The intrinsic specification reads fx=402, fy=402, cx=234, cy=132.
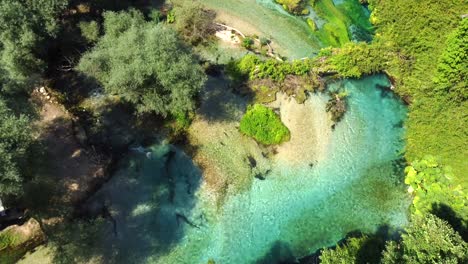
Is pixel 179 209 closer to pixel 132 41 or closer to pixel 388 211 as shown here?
pixel 132 41

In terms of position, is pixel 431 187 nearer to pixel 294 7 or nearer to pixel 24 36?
pixel 294 7

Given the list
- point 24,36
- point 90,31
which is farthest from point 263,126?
point 24,36

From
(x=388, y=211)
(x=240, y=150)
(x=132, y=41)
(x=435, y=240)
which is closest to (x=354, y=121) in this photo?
(x=388, y=211)

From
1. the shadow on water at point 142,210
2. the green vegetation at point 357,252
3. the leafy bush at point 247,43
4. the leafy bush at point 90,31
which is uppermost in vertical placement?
the leafy bush at point 247,43

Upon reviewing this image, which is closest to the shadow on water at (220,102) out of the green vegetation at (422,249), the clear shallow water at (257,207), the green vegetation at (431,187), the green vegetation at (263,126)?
the green vegetation at (263,126)

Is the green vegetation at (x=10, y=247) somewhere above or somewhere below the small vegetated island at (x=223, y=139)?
below

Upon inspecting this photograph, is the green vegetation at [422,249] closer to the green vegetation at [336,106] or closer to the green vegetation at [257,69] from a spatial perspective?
the green vegetation at [336,106]
